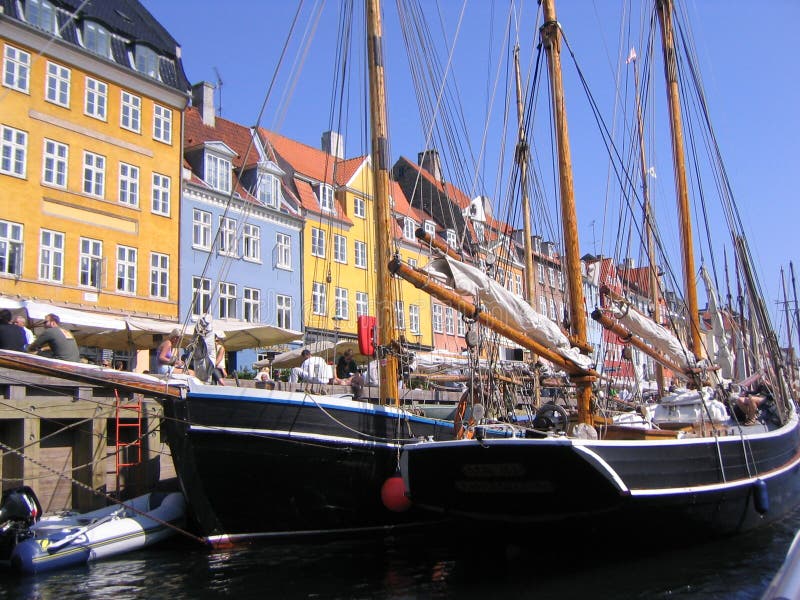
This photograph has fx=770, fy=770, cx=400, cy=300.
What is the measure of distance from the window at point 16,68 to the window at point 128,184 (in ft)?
13.7

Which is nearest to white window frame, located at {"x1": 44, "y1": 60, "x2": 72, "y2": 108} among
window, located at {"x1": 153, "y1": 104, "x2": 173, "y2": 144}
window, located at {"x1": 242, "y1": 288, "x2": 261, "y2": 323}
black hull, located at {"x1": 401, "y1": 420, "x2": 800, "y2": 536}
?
window, located at {"x1": 153, "y1": 104, "x2": 173, "y2": 144}

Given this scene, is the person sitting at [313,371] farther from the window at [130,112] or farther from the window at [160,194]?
the window at [130,112]

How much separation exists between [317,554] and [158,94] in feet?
74.0

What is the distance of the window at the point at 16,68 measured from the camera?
80.4 ft

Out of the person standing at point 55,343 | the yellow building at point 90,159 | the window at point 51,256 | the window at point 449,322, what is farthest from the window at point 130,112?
the window at point 449,322

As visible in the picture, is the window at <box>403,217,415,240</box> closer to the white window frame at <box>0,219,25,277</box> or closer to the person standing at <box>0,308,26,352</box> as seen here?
the white window frame at <box>0,219,25,277</box>

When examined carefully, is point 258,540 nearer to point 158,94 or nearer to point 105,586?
point 105,586

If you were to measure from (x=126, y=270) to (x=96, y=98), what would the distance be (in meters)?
6.15

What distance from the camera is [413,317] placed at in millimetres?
42406

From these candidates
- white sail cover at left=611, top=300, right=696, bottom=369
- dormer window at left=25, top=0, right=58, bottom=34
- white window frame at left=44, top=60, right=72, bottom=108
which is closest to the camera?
white sail cover at left=611, top=300, right=696, bottom=369

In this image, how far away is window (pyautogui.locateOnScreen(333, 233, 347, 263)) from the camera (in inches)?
1469

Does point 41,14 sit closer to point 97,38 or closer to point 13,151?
point 97,38

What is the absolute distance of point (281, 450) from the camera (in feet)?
40.1

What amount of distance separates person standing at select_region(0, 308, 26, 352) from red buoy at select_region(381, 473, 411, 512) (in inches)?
246
